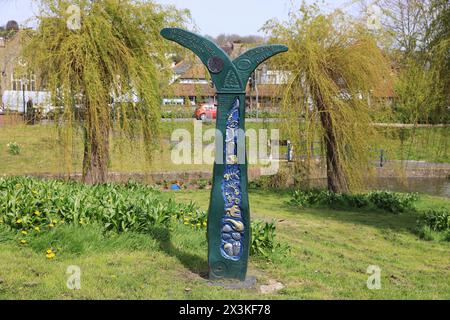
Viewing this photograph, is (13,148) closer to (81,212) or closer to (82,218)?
(81,212)

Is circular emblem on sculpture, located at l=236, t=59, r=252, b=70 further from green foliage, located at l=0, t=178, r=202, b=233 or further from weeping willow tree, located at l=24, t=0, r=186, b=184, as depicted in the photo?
weeping willow tree, located at l=24, t=0, r=186, b=184

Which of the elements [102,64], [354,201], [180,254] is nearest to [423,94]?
[354,201]

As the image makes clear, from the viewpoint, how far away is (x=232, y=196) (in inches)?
220

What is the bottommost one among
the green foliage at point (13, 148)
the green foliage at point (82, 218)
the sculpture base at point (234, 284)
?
the sculpture base at point (234, 284)

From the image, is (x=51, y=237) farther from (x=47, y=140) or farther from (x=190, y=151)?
(x=190, y=151)

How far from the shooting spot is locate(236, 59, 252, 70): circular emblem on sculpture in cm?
554

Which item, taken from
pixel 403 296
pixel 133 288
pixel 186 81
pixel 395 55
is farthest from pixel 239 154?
pixel 395 55

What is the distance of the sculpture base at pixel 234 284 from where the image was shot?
5480 mm

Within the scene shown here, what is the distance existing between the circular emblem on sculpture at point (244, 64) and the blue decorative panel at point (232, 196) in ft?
1.07

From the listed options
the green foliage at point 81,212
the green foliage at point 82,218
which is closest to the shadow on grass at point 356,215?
the green foliage at point 82,218

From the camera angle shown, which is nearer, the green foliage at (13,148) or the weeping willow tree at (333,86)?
the weeping willow tree at (333,86)

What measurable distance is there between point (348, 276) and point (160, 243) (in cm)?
228

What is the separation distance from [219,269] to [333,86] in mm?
7050

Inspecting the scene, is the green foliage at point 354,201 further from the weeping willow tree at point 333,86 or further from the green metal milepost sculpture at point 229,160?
the green metal milepost sculpture at point 229,160
